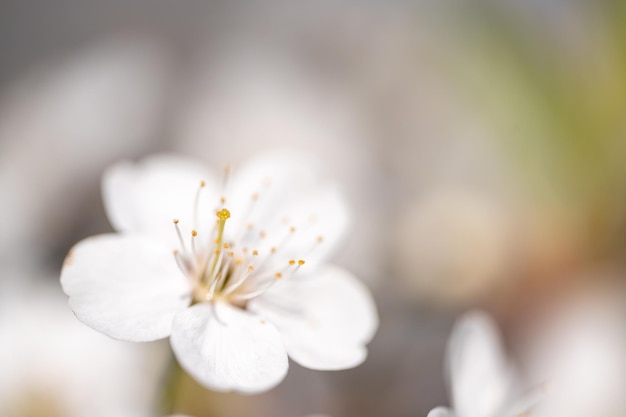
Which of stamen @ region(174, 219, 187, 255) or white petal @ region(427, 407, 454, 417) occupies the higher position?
stamen @ region(174, 219, 187, 255)

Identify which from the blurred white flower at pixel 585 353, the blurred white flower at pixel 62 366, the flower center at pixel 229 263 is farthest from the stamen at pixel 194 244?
the blurred white flower at pixel 585 353

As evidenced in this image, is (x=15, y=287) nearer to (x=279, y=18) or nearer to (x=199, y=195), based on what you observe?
(x=199, y=195)

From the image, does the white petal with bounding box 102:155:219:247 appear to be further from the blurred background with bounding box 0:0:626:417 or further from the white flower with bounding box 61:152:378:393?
the blurred background with bounding box 0:0:626:417

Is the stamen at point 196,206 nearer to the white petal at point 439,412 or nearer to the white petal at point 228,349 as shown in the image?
the white petal at point 228,349

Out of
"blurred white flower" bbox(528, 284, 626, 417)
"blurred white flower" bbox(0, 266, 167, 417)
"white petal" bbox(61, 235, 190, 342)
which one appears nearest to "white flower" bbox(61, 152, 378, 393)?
"white petal" bbox(61, 235, 190, 342)

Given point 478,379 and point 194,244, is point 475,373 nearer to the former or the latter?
point 478,379

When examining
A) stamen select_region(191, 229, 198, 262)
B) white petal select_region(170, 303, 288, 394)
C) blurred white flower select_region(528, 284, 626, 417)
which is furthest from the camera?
blurred white flower select_region(528, 284, 626, 417)

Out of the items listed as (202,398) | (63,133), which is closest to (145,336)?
(202,398)

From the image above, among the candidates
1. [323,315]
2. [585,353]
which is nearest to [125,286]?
[323,315]

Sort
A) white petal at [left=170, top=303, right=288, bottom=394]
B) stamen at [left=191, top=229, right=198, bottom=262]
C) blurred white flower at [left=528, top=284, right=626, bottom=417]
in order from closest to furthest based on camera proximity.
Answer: white petal at [left=170, top=303, right=288, bottom=394] → stamen at [left=191, top=229, right=198, bottom=262] → blurred white flower at [left=528, top=284, right=626, bottom=417]
